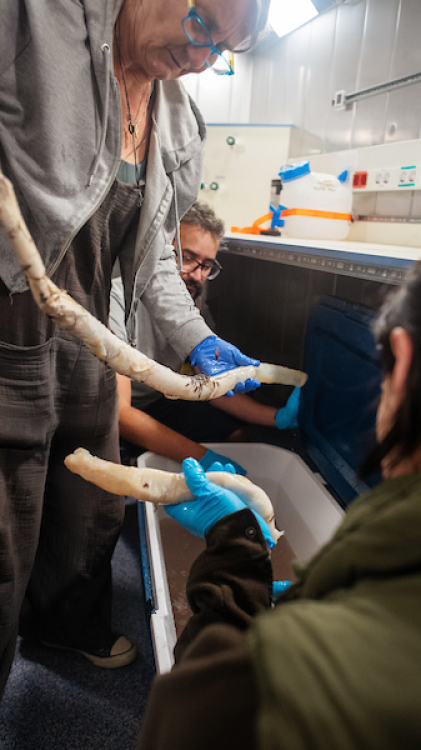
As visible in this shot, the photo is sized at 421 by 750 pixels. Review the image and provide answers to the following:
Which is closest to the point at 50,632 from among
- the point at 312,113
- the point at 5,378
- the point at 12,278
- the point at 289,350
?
the point at 5,378

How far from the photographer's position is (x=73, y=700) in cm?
119

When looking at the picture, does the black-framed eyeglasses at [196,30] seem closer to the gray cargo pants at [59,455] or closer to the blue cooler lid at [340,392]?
the gray cargo pants at [59,455]

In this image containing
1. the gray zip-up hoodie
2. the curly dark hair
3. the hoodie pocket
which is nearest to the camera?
the curly dark hair

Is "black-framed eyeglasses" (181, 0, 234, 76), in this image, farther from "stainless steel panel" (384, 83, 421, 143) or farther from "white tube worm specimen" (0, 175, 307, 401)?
"stainless steel panel" (384, 83, 421, 143)

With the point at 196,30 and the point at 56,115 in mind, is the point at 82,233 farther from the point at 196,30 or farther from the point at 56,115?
the point at 196,30

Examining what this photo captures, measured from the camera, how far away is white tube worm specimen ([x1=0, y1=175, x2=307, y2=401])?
62cm

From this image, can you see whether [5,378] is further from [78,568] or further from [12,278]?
[78,568]

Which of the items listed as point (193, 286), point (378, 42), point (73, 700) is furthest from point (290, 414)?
point (378, 42)

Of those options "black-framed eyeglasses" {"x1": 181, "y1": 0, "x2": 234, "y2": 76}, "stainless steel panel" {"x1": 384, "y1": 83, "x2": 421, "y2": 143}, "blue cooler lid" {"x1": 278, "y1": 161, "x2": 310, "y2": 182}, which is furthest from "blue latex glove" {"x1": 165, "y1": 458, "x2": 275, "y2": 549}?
"stainless steel panel" {"x1": 384, "y1": 83, "x2": 421, "y2": 143}

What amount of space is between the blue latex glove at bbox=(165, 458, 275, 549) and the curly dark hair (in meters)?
0.52

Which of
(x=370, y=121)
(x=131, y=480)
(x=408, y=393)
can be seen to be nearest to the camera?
(x=408, y=393)

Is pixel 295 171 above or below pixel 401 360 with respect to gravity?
above

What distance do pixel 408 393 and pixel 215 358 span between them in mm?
864

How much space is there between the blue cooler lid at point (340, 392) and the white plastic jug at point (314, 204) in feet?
1.79
